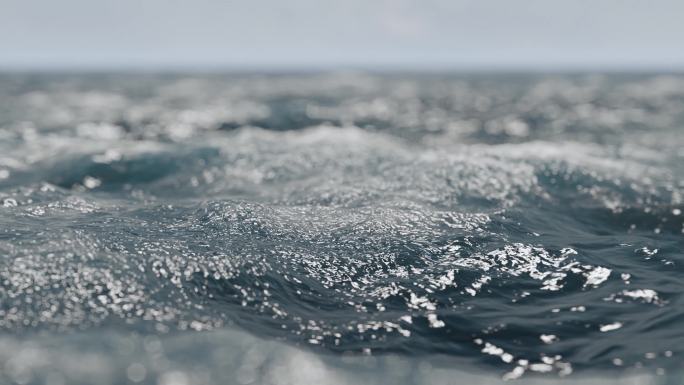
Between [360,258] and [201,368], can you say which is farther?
[360,258]

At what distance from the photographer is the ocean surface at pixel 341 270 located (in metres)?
6.41

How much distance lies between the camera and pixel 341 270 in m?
9.02

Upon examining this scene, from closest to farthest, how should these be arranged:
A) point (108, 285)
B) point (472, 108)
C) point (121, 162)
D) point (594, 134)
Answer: point (108, 285), point (121, 162), point (594, 134), point (472, 108)

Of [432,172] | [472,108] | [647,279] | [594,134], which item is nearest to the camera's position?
[647,279]

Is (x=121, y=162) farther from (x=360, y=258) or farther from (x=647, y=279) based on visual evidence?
(x=647, y=279)

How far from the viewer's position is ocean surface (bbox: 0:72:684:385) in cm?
641

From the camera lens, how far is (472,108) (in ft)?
173

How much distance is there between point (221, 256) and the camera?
357 inches

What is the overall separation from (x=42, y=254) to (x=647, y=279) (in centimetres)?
1006

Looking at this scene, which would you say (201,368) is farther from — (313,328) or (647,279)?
(647,279)

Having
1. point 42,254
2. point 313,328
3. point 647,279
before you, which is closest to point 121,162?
point 42,254

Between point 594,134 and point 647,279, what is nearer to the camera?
point 647,279

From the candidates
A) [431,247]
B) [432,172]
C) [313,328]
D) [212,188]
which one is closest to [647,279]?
[431,247]

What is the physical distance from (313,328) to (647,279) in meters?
5.97
